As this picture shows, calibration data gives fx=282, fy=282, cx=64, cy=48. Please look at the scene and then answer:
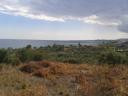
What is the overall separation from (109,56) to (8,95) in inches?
592

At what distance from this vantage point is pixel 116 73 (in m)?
14.2

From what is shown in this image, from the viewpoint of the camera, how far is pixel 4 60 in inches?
990

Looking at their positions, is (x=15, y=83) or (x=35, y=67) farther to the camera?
(x=35, y=67)

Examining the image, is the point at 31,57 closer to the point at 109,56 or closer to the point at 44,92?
the point at 109,56

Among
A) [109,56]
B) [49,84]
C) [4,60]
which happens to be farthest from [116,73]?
[4,60]

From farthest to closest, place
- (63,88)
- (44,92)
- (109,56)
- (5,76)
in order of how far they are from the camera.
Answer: (109,56)
(5,76)
(63,88)
(44,92)

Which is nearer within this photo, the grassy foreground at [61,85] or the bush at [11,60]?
the grassy foreground at [61,85]

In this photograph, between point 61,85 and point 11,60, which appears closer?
point 61,85

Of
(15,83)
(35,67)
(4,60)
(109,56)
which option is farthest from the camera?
(4,60)

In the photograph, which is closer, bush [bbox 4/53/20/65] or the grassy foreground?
the grassy foreground

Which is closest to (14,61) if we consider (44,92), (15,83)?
(15,83)

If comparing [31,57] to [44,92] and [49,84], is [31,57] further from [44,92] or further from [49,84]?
[44,92]

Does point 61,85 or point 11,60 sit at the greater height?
point 61,85

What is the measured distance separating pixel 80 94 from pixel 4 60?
53.4 ft
